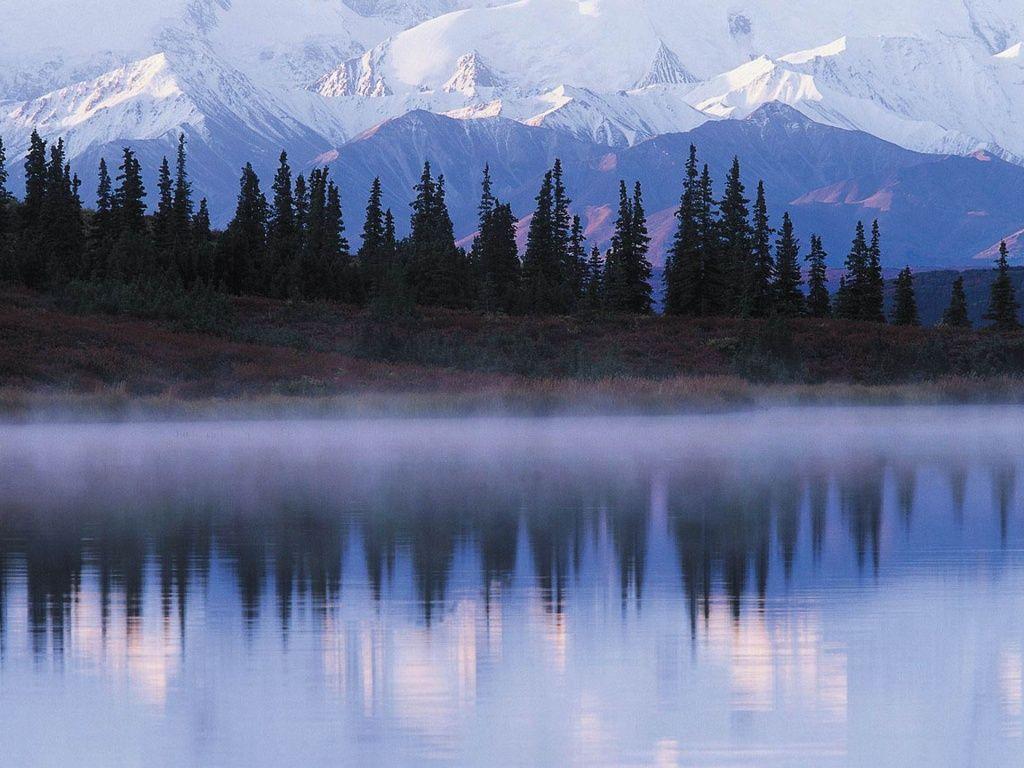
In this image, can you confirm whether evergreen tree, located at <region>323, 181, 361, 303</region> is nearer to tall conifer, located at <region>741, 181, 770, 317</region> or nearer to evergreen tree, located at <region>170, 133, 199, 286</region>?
evergreen tree, located at <region>170, 133, 199, 286</region>

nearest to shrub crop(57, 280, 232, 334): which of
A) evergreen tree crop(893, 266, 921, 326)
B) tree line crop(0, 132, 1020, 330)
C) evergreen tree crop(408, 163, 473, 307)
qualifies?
tree line crop(0, 132, 1020, 330)

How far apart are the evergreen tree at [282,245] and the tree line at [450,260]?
0.13 metres

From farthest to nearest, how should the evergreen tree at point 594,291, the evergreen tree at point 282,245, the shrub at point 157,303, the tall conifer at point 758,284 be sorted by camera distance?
the evergreen tree at point 282,245 < the tall conifer at point 758,284 < the evergreen tree at point 594,291 < the shrub at point 157,303

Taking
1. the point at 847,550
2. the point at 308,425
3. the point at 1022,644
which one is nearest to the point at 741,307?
the point at 308,425

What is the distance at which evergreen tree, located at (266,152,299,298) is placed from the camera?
96.1 metres

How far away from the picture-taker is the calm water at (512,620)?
12.3 metres

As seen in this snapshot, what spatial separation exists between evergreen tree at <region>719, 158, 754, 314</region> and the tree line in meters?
0.12

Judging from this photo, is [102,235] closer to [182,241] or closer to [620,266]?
[182,241]

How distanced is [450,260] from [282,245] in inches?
389

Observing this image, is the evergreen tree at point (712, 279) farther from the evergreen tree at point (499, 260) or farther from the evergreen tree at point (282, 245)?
the evergreen tree at point (282, 245)

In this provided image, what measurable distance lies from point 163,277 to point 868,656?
75333 millimetres

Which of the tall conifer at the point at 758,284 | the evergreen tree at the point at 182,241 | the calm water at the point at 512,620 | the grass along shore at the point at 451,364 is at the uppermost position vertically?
the evergreen tree at the point at 182,241

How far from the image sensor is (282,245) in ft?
346

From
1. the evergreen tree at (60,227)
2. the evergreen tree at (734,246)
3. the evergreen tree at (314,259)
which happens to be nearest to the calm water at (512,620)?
the evergreen tree at (314,259)
